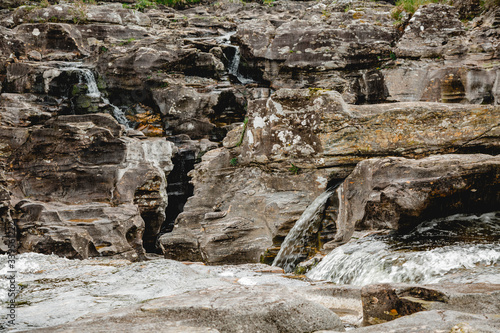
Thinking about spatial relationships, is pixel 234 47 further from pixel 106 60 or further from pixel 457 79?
pixel 457 79

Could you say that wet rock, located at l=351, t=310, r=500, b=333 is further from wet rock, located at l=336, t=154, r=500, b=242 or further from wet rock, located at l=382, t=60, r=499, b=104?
wet rock, located at l=382, t=60, r=499, b=104

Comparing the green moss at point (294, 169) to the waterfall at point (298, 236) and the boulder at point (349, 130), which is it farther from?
the waterfall at point (298, 236)

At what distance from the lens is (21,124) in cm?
1538

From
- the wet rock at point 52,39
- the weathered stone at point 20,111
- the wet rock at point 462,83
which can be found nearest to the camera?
the wet rock at point 462,83

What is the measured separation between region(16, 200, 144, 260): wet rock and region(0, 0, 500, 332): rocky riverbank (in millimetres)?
44

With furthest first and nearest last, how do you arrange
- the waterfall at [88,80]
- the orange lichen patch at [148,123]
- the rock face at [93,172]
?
the orange lichen patch at [148,123] → the waterfall at [88,80] → the rock face at [93,172]

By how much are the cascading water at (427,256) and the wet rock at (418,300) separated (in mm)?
702

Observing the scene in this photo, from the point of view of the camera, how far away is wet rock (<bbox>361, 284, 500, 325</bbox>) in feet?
8.13

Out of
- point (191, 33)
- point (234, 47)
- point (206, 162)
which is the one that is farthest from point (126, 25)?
point (206, 162)

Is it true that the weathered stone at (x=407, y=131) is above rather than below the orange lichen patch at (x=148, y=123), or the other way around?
above

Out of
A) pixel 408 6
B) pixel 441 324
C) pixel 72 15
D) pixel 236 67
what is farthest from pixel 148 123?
pixel 441 324

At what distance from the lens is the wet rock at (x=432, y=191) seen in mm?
4602

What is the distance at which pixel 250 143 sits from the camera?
814 centimetres

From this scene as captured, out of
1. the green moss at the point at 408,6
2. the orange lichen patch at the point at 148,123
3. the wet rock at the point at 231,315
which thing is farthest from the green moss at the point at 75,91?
the wet rock at the point at 231,315
